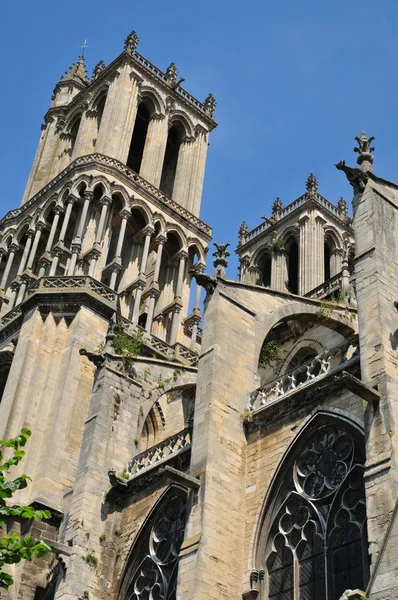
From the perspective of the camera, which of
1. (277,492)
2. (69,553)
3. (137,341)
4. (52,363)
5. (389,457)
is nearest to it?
(389,457)

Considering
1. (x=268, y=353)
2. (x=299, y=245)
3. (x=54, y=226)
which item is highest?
(x=299, y=245)

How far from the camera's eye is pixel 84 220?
1067 inches

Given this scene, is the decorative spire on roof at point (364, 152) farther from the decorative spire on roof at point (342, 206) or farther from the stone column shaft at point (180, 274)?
the decorative spire on roof at point (342, 206)

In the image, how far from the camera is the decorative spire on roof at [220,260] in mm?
17016

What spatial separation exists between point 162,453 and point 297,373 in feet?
11.7

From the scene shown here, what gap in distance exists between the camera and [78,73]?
3847 centimetres

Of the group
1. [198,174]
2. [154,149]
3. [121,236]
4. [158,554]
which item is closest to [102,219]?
[121,236]

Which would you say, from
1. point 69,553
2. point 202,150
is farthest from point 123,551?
point 202,150

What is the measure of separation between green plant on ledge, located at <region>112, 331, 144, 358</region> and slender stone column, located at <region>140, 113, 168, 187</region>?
730cm

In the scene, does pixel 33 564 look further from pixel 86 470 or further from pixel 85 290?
pixel 85 290

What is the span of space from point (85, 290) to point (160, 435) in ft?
14.8

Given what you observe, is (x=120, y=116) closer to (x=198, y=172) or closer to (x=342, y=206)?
(x=198, y=172)

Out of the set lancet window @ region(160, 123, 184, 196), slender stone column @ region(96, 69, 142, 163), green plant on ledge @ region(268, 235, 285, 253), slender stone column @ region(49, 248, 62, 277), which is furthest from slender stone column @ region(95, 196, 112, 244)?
green plant on ledge @ region(268, 235, 285, 253)

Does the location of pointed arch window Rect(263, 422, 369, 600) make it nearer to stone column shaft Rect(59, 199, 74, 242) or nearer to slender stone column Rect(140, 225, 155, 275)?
slender stone column Rect(140, 225, 155, 275)
